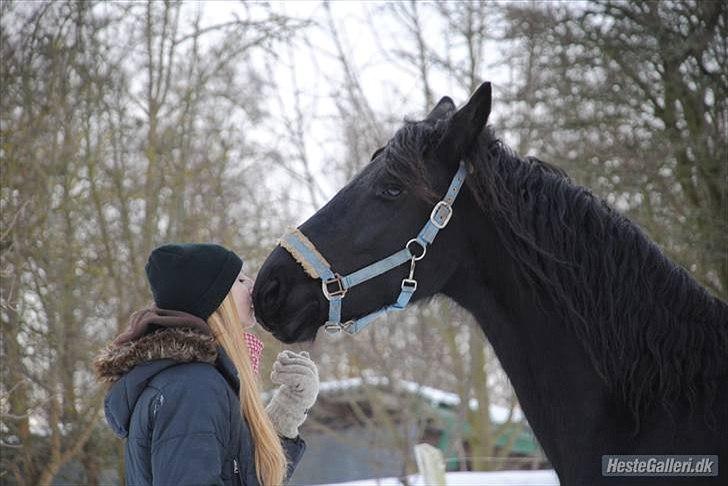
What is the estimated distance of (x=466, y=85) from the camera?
11.9m

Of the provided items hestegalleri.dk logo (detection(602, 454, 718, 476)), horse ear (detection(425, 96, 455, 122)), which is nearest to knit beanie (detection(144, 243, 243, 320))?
horse ear (detection(425, 96, 455, 122))

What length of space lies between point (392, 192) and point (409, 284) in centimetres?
32

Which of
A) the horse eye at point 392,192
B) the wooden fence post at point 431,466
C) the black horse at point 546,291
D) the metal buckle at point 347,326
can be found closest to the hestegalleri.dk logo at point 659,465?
the black horse at point 546,291

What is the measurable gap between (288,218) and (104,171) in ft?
16.5

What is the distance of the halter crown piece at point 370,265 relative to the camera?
2.92 m

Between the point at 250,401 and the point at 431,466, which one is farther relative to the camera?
the point at 431,466

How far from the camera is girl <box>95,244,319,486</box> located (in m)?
2.22

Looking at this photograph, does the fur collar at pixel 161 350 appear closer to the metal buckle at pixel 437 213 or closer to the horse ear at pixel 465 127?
the metal buckle at pixel 437 213

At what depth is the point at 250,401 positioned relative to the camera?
2.52 metres

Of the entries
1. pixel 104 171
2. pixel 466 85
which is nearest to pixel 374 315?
pixel 104 171

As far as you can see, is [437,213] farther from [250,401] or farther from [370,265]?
[250,401]

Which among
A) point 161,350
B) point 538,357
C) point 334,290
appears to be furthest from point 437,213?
point 161,350

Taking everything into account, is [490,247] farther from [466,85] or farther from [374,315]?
[466,85]

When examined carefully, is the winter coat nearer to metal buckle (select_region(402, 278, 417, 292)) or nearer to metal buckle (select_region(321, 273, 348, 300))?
metal buckle (select_region(321, 273, 348, 300))
